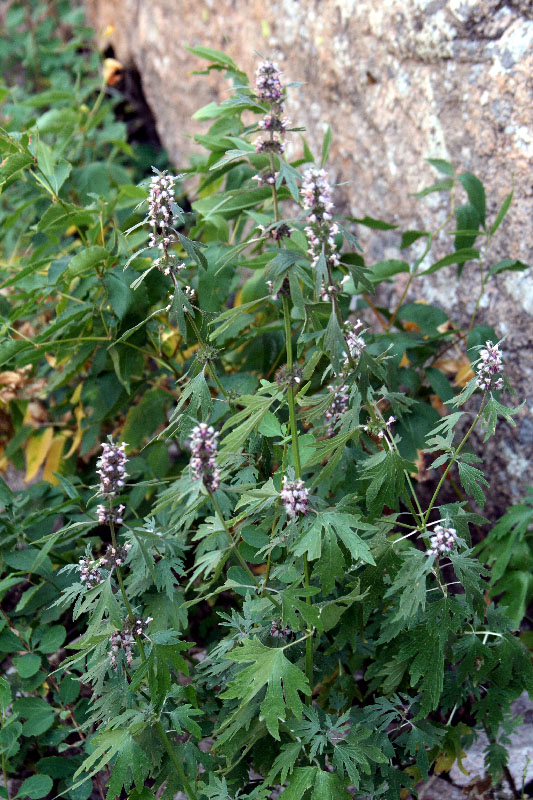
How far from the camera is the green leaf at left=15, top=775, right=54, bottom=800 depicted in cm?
177

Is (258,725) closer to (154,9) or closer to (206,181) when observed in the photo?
(206,181)

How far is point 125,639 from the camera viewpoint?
1.60 m

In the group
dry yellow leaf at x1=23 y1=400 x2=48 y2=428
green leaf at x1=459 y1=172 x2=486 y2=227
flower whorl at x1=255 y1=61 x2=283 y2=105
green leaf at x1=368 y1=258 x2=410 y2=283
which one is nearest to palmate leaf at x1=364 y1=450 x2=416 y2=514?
flower whorl at x1=255 y1=61 x2=283 y2=105

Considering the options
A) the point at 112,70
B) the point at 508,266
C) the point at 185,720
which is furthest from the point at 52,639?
the point at 112,70

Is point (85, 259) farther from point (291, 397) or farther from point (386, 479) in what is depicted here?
point (386, 479)

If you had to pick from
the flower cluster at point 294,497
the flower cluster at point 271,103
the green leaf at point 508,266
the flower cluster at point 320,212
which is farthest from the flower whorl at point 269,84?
the green leaf at point 508,266

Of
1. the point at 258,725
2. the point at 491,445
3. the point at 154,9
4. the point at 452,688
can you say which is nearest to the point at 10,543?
the point at 258,725

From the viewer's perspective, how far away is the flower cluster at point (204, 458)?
1.33 metres

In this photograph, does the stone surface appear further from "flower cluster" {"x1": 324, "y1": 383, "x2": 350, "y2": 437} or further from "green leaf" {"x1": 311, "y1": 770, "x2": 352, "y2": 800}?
"green leaf" {"x1": 311, "y1": 770, "x2": 352, "y2": 800}

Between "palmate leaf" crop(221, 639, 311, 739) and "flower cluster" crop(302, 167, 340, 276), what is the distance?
69cm

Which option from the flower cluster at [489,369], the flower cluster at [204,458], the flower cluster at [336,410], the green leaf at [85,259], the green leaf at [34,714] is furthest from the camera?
the green leaf at [85,259]

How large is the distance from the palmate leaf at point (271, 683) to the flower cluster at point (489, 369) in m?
0.66

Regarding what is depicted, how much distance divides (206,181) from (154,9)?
235 cm

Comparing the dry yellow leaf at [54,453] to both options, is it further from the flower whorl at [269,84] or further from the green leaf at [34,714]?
the flower whorl at [269,84]
